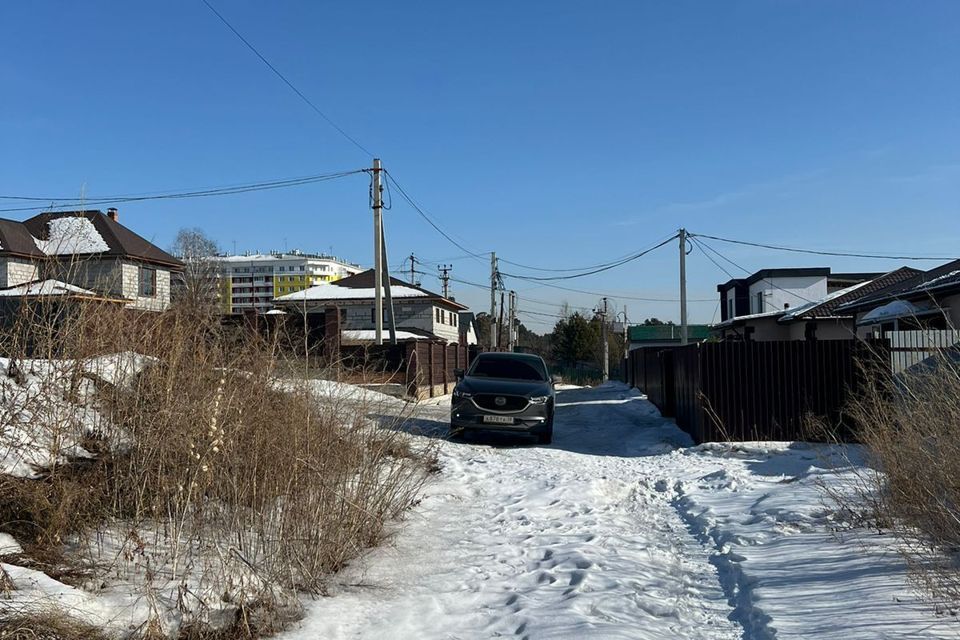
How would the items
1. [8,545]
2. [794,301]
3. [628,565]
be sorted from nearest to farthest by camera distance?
[8,545], [628,565], [794,301]

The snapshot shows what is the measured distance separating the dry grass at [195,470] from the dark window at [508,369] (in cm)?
804

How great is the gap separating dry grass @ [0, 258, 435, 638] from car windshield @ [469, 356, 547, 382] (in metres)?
8.03

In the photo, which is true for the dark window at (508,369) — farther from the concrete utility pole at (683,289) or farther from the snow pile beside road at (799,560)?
the concrete utility pole at (683,289)

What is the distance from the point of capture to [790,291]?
42.8m

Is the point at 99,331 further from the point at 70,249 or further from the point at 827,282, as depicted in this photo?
the point at 827,282

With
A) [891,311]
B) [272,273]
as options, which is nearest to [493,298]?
[891,311]

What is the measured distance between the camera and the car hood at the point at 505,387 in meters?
13.1

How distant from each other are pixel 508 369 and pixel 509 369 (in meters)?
0.02

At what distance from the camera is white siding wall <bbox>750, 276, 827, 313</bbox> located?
42.7 metres

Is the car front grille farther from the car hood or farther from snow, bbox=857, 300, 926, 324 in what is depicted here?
snow, bbox=857, 300, 926, 324

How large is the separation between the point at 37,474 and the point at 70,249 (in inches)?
91.9

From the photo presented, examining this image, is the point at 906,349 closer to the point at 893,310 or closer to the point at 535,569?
the point at 893,310

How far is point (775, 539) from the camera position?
654 centimetres

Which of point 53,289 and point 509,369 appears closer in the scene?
point 53,289
